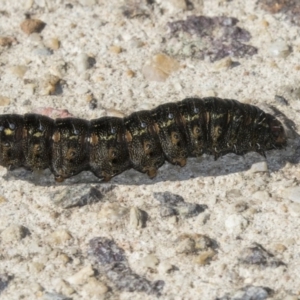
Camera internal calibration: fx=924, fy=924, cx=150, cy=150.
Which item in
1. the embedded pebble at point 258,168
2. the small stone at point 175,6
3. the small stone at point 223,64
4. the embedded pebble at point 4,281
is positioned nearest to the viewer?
the embedded pebble at point 4,281

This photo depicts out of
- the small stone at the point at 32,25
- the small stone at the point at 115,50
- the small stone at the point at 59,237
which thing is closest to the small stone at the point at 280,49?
the small stone at the point at 115,50

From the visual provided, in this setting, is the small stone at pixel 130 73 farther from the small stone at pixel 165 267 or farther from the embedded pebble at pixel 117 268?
the small stone at pixel 165 267

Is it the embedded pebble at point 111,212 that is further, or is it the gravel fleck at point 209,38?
the gravel fleck at point 209,38

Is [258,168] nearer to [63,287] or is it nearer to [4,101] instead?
[63,287]

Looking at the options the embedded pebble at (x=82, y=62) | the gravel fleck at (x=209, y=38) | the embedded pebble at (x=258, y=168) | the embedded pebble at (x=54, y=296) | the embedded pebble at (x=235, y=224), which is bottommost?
the embedded pebble at (x=54, y=296)

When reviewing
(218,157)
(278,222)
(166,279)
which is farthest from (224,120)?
(166,279)

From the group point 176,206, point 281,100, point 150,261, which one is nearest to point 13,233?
point 150,261

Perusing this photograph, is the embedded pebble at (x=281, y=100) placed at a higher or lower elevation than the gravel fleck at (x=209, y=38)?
lower

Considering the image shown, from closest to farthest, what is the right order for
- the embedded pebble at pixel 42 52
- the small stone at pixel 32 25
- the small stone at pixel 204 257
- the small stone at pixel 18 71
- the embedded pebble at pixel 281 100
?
the small stone at pixel 204 257, the embedded pebble at pixel 281 100, the small stone at pixel 18 71, the embedded pebble at pixel 42 52, the small stone at pixel 32 25
